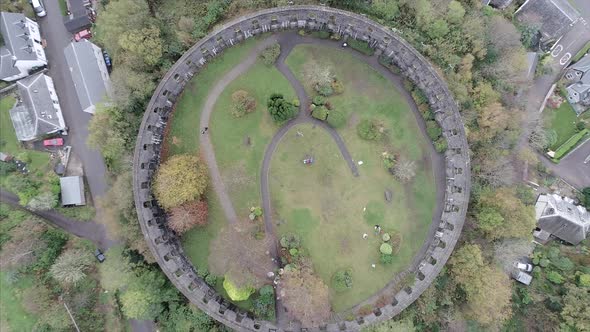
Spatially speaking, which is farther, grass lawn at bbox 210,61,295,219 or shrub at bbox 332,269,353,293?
grass lawn at bbox 210,61,295,219

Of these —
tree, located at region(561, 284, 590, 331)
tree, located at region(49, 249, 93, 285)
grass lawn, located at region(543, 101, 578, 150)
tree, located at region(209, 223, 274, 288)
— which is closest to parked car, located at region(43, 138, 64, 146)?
tree, located at region(49, 249, 93, 285)

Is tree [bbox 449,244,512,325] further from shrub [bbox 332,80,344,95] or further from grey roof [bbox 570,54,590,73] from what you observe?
grey roof [bbox 570,54,590,73]

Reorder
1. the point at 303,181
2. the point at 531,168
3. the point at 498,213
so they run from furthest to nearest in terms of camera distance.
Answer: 1. the point at 531,168
2. the point at 303,181
3. the point at 498,213

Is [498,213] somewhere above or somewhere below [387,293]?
above

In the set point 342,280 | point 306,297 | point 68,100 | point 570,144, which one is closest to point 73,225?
point 68,100

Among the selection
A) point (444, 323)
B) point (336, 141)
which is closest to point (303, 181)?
point (336, 141)

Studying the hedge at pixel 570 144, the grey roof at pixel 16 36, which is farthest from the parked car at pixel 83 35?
the hedge at pixel 570 144

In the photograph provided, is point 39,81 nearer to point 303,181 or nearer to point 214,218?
point 214,218
